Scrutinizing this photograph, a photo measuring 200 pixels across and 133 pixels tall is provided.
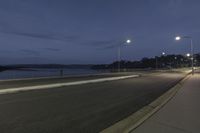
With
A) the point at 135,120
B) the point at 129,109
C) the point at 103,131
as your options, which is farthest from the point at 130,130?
the point at 129,109

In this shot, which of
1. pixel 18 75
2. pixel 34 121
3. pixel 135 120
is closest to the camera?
pixel 34 121

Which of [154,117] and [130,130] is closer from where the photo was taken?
[130,130]

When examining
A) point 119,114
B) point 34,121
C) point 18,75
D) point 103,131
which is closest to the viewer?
point 103,131

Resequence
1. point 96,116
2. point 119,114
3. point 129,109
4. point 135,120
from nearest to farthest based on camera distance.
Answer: point 135,120 → point 96,116 → point 119,114 → point 129,109

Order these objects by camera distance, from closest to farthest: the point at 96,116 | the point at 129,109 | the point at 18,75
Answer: the point at 96,116 → the point at 129,109 → the point at 18,75

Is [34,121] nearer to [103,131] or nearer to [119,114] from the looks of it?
[103,131]

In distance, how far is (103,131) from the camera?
758cm

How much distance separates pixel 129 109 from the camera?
1180 centimetres

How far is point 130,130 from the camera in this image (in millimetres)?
7867

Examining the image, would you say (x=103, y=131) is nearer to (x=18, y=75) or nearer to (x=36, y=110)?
(x=36, y=110)

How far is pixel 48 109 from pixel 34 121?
7.56 ft

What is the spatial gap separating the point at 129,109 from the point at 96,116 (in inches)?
92.2

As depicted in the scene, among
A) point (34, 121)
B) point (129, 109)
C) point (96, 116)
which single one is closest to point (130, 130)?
point (96, 116)

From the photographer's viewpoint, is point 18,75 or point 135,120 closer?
point 135,120
